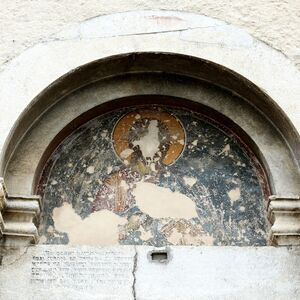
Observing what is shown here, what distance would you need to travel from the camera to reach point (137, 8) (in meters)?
4.49

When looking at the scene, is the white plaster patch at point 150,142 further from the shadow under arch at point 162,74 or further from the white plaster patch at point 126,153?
the shadow under arch at point 162,74

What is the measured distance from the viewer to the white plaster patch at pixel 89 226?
4.12 meters

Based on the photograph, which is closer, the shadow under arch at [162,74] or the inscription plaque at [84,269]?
the inscription plaque at [84,269]

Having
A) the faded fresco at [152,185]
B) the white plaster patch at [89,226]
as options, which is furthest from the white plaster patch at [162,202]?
the white plaster patch at [89,226]

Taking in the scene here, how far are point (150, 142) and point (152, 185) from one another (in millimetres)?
321

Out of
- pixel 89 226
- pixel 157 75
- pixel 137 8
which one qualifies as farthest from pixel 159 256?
pixel 137 8

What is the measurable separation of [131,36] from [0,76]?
875 millimetres

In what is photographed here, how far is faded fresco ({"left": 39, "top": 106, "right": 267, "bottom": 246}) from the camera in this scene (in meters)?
4.18

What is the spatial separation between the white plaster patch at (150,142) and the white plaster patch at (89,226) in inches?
19.9

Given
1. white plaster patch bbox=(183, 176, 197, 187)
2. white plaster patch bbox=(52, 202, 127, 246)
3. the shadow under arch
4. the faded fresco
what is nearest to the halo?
the faded fresco

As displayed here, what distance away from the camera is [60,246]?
12.7 ft

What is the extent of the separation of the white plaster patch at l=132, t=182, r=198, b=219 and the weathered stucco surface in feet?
3.77

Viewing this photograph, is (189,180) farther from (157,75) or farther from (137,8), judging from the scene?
(137,8)

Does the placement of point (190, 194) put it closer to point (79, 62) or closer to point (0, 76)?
point (79, 62)
